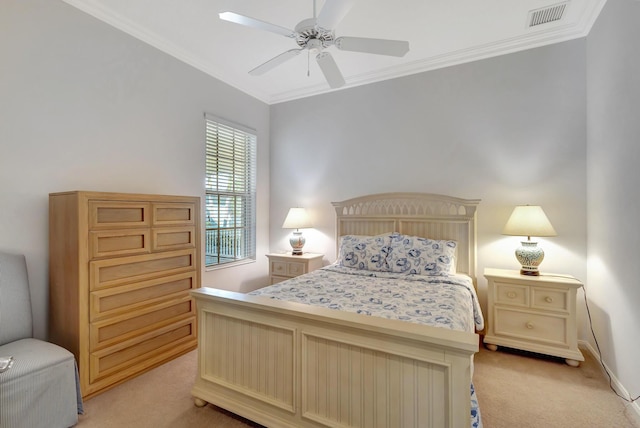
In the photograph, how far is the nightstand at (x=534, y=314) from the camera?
244cm

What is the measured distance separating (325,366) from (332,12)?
6.54 ft

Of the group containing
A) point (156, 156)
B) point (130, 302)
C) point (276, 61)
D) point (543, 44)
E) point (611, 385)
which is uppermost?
point (543, 44)

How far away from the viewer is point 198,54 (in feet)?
10.4

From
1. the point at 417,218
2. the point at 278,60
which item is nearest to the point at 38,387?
the point at 278,60

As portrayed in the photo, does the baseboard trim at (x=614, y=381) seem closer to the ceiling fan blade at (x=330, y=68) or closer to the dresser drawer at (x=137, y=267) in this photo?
the ceiling fan blade at (x=330, y=68)

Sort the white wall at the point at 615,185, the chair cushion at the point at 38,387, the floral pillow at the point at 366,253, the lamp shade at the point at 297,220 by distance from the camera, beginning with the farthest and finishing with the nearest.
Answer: the lamp shade at the point at 297,220, the floral pillow at the point at 366,253, the white wall at the point at 615,185, the chair cushion at the point at 38,387

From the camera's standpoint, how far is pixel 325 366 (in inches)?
59.3

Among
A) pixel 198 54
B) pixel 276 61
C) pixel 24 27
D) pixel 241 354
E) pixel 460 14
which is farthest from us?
pixel 198 54

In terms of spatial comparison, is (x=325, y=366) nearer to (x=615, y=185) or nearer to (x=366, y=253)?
(x=366, y=253)

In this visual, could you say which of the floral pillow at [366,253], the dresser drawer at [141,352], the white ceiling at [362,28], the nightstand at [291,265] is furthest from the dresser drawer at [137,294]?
the white ceiling at [362,28]

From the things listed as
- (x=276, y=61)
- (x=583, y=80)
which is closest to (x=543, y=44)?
(x=583, y=80)

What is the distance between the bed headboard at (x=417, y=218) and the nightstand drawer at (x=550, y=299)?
1.78ft

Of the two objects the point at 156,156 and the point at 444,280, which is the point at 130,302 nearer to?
the point at 156,156

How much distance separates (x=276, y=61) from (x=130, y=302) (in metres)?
2.22
